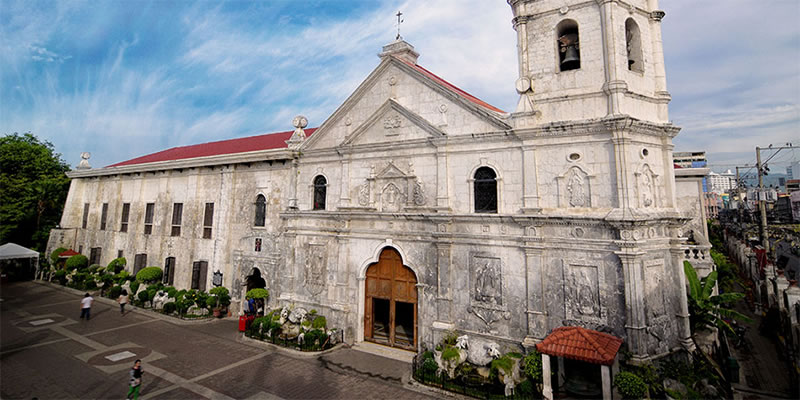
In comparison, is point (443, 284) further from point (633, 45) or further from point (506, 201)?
point (633, 45)

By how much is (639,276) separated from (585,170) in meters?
3.77

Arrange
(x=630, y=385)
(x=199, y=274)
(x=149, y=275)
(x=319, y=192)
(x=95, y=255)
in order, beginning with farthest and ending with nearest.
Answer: (x=95, y=255) < (x=149, y=275) < (x=199, y=274) < (x=319, y=192) < (x=630, y=385)

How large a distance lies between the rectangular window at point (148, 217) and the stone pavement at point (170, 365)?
8096 millimetres

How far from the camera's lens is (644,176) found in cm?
1285

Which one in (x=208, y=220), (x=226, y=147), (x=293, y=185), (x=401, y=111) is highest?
(x=226, y=147)

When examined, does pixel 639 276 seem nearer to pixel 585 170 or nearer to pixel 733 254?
pixel 585 170

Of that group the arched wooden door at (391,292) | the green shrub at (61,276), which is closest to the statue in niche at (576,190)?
the arched wooden door at (391,292)

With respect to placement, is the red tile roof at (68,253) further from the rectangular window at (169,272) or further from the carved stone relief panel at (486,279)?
the carved stone relief panel at (486,279)

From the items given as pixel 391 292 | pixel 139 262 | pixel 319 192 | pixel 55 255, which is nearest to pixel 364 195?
pixel 319 192

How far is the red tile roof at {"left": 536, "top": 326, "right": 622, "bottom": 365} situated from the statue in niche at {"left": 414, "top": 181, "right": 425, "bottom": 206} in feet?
23.4

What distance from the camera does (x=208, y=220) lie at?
2448 centimetres

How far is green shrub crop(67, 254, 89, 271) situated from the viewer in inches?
1173

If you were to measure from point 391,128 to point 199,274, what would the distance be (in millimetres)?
16357

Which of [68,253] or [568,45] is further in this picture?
[68,253]
